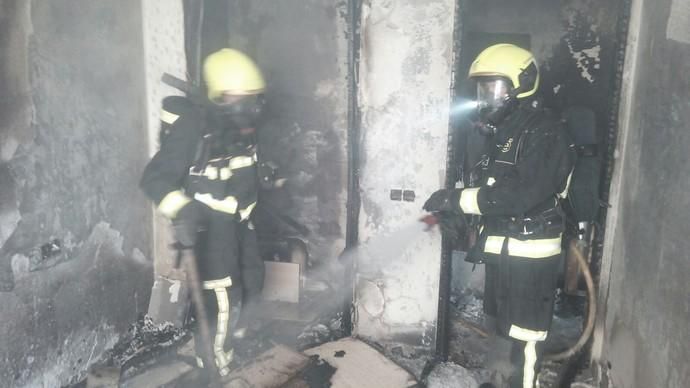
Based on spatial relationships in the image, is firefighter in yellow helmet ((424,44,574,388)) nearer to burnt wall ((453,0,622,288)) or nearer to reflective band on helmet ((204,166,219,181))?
burnt wall ((453,0,622,288))

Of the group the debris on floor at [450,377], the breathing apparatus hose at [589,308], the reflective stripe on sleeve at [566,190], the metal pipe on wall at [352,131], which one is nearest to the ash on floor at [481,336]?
the debris on floor at [450,377]

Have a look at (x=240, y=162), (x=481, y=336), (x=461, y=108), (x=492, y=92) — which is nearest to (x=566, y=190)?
(x=492, y=92)

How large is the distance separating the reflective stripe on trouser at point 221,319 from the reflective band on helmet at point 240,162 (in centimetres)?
75

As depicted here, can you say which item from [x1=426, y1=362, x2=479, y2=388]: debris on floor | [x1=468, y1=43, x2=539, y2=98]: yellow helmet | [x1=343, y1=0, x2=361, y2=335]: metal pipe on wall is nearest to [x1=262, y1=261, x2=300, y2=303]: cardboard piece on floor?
[x1=343, y1=0, x2=361, y2=335]: metal pipe on wall

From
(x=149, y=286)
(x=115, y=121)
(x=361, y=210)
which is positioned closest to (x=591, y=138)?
(x=361, y=210)

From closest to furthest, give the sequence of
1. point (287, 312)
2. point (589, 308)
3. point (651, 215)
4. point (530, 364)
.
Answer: point (651, 215), point (530, 364), point (589, 308), point (287, 312)

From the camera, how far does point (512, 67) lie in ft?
9.14

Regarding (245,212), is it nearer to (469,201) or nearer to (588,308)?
(469,201)

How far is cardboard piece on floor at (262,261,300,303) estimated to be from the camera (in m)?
4.29

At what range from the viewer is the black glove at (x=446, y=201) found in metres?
2.95

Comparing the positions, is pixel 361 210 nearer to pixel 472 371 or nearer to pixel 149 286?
pixel 472 371

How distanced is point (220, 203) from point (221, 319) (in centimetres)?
81

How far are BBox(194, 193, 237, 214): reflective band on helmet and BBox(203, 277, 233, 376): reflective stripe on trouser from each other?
48cm

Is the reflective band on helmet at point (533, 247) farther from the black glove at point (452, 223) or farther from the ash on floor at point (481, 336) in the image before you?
the ash on floor at point (481, 336)
